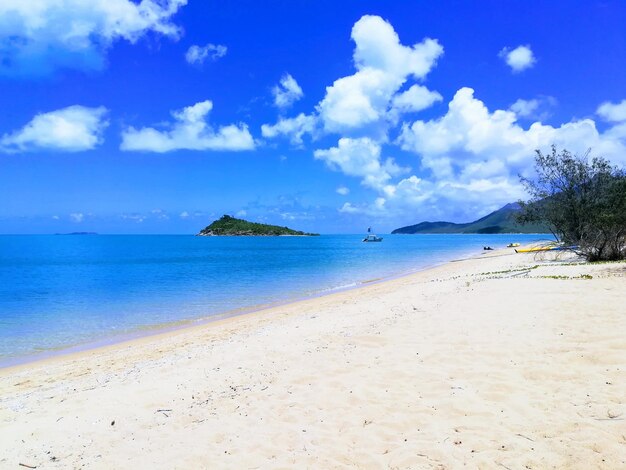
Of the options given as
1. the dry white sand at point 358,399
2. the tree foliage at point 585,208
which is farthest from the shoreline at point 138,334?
the tree foliage at point 585,208

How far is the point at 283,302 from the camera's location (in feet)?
72.7

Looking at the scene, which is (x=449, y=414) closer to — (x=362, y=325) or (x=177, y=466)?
(x=177, y=466)

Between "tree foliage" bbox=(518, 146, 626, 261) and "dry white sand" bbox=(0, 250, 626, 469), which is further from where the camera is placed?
"tree foliage" bbox=(518, 146, 626, 261)

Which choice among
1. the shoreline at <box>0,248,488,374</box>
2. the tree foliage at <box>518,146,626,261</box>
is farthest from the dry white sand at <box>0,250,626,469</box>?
the tree foliage at <box>518,146,626,261</box>

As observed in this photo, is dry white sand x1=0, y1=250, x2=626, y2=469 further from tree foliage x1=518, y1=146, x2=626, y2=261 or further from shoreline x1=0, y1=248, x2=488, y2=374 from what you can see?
tree foliage x1=518, y1=146, x2=626, y2=261

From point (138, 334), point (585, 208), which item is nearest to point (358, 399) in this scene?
point (138, 334)

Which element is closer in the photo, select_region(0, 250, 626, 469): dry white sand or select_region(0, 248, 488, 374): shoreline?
select_region(0, 250, 626, 469): dry white sand

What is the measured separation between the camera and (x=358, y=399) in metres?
6.32

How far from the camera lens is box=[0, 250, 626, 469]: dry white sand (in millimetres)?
A: 4801

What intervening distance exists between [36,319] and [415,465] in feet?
66.1

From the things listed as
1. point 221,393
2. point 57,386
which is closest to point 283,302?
point 57,386

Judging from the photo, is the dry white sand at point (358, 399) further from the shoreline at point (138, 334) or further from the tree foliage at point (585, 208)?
the tree foliage at point (585, 208)

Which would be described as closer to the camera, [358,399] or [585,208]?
[358,399]

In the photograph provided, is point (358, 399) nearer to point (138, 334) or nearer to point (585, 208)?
point (138, 334)
